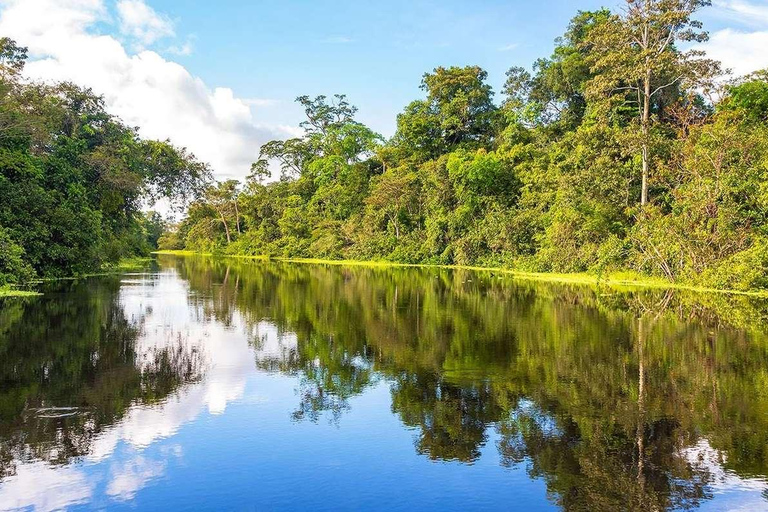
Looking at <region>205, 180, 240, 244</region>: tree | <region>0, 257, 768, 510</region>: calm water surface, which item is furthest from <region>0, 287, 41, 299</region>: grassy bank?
<region>205, 180, 240, 244</region>: tree

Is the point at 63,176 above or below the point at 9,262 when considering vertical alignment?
above

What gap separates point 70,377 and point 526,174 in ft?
124

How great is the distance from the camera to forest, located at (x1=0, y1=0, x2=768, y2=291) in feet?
85.1

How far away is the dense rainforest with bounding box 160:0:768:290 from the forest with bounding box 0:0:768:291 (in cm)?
12

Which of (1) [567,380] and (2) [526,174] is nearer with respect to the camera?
(1) [567,380]

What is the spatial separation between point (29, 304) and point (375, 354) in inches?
509

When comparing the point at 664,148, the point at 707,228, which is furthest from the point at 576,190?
the point at 707,228

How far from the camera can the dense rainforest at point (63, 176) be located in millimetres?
26078

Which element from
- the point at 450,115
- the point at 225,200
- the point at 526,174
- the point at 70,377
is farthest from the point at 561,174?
the point at 225,200

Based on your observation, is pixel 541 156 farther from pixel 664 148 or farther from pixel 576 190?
pixel 664 148

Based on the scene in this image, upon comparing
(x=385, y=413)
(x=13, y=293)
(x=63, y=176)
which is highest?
(x=63, y=176)

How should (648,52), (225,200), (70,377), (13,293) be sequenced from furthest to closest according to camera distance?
1. (225,200)
2. (648,52)
3. (13,293)
4. (70,377)

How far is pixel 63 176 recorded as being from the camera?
103ft

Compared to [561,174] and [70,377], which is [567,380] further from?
[561,174]
